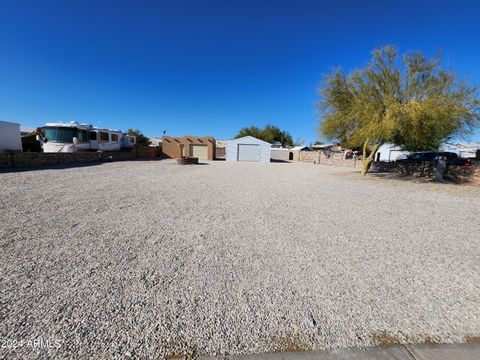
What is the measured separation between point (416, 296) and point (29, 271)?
4.79 m

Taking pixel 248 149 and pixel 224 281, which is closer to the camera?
pixel 224 281

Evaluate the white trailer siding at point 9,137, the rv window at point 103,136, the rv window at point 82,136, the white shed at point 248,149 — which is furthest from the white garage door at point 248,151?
the white trailer siding at point 9,137

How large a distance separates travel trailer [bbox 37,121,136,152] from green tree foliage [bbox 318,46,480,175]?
62.3 ft

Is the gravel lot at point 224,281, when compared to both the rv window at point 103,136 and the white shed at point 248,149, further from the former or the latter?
the white shed at point 248,149

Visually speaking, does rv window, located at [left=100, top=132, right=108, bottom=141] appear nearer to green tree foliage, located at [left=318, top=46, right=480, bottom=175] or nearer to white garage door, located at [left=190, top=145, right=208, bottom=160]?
white garage door, located at [left=190, top=145, right=208, bottom=160]

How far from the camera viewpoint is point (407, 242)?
3.92 m

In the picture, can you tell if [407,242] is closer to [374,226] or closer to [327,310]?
[374,226]

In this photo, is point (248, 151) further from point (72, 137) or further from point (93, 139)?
point (72, 137)

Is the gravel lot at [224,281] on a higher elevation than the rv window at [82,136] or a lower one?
lower

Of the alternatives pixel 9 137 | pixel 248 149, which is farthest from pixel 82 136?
pixel 248 149

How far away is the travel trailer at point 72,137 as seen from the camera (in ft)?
52.3

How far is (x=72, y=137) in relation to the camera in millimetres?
16422

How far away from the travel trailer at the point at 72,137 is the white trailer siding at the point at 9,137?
2.20 metres

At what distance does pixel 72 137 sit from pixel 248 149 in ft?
65.3
